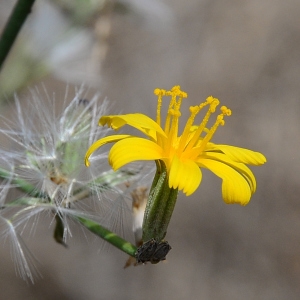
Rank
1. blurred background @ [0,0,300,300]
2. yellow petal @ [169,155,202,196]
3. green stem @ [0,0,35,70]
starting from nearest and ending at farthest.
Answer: yellow petal @ [169,155,202,196] < green stem @ [0,0,35,70] < blurred background @ [0,0,300,300]

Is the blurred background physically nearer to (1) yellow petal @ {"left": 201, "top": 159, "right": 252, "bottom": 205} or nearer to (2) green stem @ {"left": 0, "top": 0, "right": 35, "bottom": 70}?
(2) green stem @ {"left": 0, "top": 0, "right": 35, "bottom": 70}

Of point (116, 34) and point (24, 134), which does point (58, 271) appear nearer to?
point (116, 34)

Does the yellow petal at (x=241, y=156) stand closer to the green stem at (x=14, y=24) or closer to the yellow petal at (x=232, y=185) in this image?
the yellow petal at (x=232, y=185)

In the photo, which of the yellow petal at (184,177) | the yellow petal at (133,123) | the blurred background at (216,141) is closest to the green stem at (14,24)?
the yellow petal at (133,123)

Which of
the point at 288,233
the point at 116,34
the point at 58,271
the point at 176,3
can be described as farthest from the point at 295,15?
the point at 58,271

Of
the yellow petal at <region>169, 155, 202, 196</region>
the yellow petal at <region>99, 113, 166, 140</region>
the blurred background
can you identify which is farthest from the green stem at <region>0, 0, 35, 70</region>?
the blurred background

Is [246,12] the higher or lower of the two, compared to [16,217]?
higher
